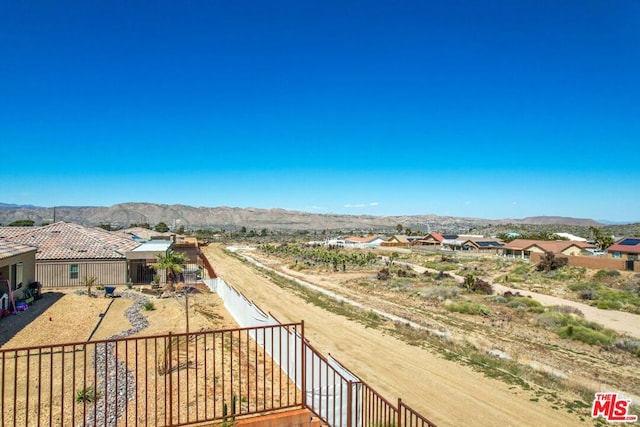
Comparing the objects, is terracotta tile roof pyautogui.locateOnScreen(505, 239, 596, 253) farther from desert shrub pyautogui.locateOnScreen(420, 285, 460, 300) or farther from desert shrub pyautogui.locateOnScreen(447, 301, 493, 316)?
desert shrub pyautogui.locateOnScreen(447, 301, 493, 316)

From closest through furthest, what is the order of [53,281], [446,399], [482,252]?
1. [446,399]
2. [53,281]
3. [482,252]

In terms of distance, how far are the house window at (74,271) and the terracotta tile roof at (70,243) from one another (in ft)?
1.92

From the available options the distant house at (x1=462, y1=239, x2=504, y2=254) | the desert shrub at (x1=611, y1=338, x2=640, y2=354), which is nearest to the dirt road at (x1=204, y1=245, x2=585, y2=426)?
the desert shrub at (x1=611, y1=338, x2=640, y2=354)

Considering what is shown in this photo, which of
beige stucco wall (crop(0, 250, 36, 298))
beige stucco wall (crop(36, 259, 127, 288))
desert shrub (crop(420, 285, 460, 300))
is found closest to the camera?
beige stucco wall (crop(0, 250, 36, 298))

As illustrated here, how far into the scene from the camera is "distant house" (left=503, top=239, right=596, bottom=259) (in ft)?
186

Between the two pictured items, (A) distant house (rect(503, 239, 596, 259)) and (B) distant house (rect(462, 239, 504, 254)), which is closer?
(A) distant house (rect(503, 239, 596, 259))

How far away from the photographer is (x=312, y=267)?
5450cm

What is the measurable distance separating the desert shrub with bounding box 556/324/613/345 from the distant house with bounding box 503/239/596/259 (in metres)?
36.4

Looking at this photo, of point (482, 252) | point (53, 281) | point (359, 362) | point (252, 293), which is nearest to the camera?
point (359, 362)

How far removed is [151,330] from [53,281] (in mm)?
13971

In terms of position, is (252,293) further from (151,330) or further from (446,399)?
(446,399)

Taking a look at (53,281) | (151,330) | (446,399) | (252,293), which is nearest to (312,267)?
(252,293)

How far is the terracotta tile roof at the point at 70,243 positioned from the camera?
90.0 feet

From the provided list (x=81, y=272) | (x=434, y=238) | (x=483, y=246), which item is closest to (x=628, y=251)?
(x=483, y=246)
